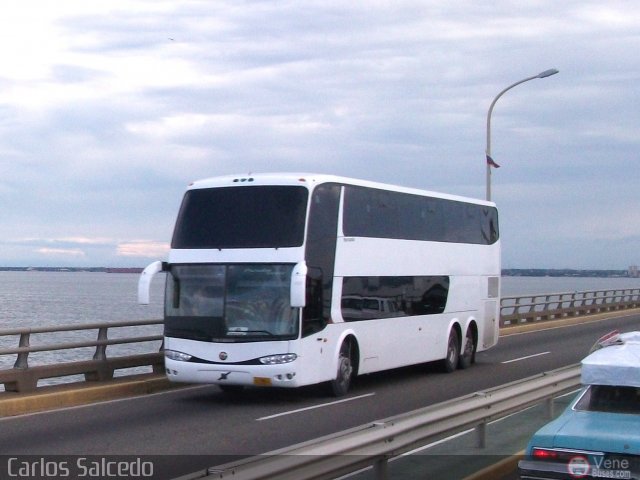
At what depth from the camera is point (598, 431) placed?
310 inches

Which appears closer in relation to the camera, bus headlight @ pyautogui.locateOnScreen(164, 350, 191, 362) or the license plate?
the license plate

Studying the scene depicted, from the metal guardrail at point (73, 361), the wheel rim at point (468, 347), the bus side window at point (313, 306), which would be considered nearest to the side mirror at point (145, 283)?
the metal guardrail at point (73, 361)

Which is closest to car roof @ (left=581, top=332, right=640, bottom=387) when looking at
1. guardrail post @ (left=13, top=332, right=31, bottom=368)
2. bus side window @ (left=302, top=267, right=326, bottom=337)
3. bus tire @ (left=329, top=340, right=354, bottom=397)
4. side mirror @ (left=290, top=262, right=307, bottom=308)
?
side mirror @ (left=290, top=262, right=307, bottom=308)

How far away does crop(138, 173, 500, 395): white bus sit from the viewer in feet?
53.8

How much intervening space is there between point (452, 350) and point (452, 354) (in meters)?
0.10

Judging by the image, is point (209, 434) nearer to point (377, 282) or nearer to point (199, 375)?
point (199, 375)

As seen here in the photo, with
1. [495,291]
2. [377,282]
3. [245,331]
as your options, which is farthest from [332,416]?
[495,291]

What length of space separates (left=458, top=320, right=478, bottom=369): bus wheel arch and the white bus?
3.49 m

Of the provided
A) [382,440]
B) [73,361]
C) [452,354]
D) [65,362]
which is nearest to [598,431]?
[382,440]

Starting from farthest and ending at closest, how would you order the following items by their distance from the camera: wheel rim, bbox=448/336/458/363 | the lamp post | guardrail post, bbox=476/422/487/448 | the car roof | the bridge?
1. the lamp post
2. wheel rim, bbox=448/336/458/363
3. the bridge
4. guardrail post, bbox=476/422/487/448
5. the car roof

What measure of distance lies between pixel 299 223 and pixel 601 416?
8.97 metres

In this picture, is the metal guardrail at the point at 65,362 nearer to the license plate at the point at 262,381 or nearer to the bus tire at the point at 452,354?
the license plate at the point at 262,381

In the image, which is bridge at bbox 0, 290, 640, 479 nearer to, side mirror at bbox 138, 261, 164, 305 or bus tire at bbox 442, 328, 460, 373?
bus tire at bbox 442, 328, 460, 373

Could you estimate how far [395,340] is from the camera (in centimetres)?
1994
